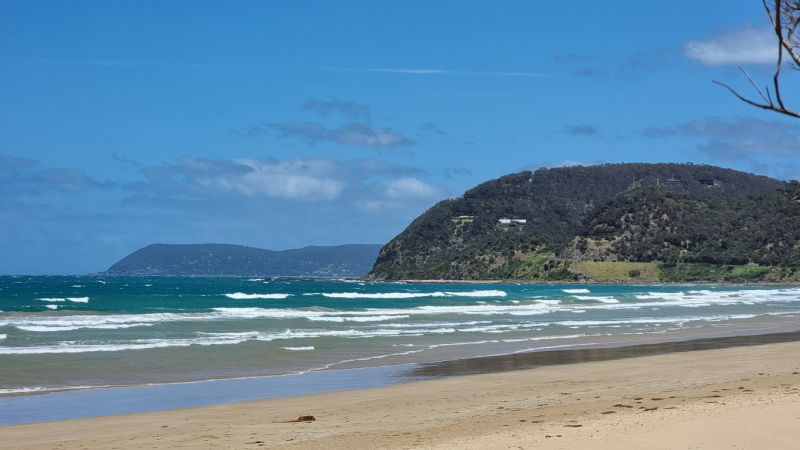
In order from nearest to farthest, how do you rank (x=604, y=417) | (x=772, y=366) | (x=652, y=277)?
1. (x=604, y=417)
2. (x=772, y=366)
3. (x=652, y=277)

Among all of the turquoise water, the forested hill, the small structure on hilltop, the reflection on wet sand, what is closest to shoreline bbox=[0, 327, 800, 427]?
the reflection on wet sand

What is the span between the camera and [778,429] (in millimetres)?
8219

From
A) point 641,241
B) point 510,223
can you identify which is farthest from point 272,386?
point 510,223

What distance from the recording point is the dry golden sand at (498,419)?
8227 millimetres

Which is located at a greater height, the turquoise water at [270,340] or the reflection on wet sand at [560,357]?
the turquoise water at [270,340]

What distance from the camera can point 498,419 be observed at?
33.6ft

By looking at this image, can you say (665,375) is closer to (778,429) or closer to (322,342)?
(778,429)

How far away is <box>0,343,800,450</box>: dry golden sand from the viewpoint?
823 centimetres

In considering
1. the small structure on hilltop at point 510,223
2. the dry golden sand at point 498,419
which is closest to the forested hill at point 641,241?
the small structure on hilltop at point 510,223

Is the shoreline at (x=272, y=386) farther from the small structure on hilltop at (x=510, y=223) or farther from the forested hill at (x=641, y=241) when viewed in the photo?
the small structure on hilltop at (x=510, y=223)

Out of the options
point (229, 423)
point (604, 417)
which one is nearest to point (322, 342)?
point (229, 423)

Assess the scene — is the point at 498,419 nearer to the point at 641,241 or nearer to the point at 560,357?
the point at 560,357

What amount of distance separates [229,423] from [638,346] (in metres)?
15.9

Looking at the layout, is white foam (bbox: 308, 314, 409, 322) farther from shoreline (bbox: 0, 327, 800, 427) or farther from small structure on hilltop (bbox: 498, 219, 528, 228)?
small structure on hilltop (bbox: 498, 219, 528, 228)
